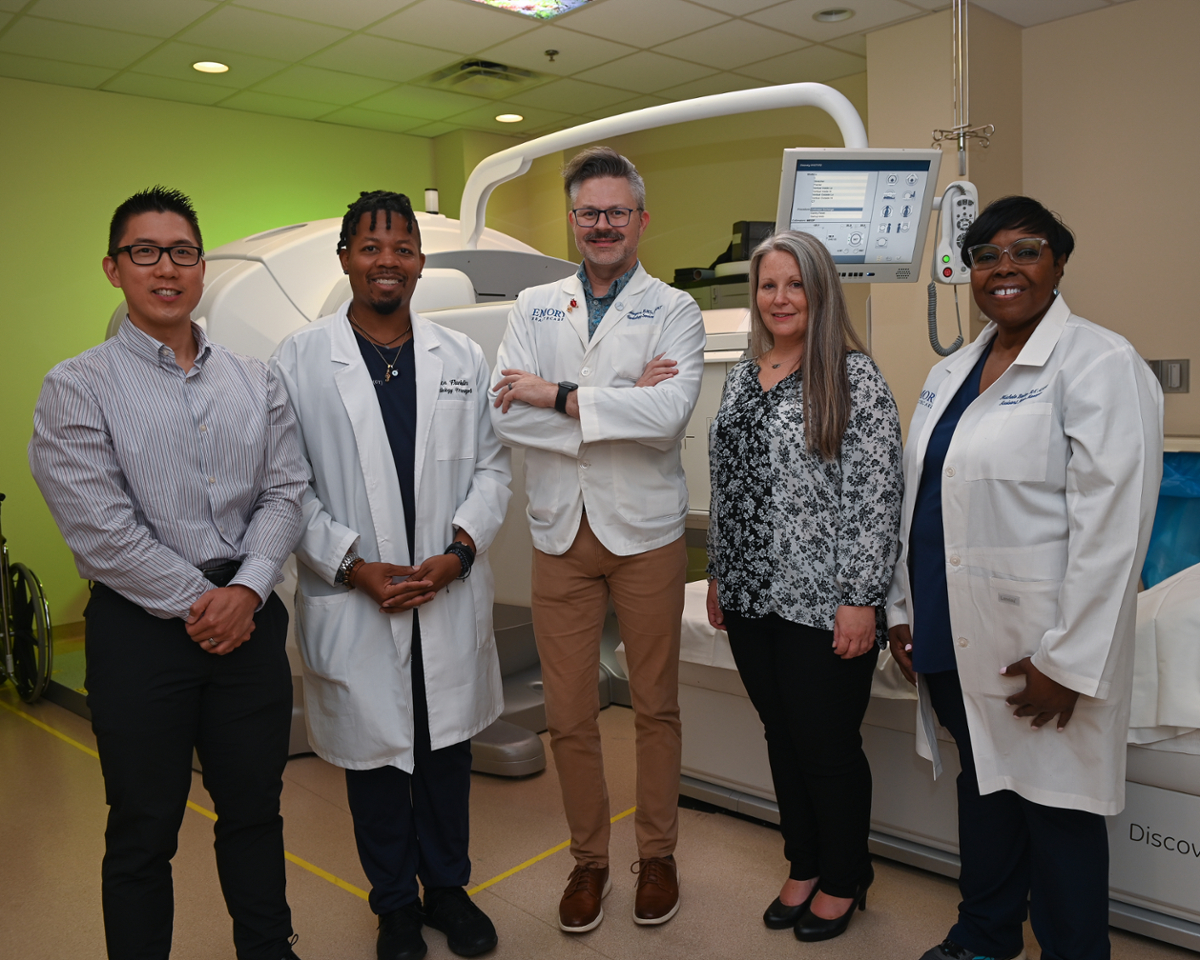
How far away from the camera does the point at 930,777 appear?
7.58ft

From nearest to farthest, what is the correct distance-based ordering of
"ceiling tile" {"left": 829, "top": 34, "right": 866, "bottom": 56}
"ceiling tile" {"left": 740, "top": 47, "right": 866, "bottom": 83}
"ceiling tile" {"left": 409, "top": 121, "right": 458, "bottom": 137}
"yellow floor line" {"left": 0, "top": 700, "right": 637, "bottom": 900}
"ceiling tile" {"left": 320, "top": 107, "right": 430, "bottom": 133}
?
"yellow floor line" {"left": 0, "top": 700, "right": 637, "bottom": 900}
"ceiling tile" {"left": 829, "top": 34, "right": 866, "bottom": 56}
"ceiling tile" {"left": 740, "top": 47, "right": 866, "bottom": 83}
"ceiling tile" {"left": 320, "top": 107, "right": 430, "bottom": 133}
"ceiling tile" {"left": 409, "top": 121, "right": 458, "bottom": 137}

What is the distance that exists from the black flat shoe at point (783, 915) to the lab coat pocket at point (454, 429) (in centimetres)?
122

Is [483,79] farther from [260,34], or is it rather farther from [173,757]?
[173,757]

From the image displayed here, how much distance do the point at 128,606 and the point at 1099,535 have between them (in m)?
1.66

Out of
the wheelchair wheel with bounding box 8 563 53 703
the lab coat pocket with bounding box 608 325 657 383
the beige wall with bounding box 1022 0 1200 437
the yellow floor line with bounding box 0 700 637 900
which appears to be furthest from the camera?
the beige wall with bounding box 1022 0 1200 437

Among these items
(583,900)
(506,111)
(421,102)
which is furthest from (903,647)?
(506,111)

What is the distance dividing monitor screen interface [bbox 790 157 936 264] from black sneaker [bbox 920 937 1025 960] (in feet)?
5.37

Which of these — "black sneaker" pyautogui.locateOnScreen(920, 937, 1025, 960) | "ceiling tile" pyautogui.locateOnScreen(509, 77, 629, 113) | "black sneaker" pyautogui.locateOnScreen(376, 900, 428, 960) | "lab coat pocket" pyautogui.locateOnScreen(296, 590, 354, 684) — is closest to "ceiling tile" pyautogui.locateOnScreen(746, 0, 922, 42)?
"ceiling tile" pyautogui.locateOnScreen(509, 77, 629, 113)

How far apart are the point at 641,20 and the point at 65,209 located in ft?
10.5

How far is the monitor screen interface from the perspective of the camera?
2.54 meters

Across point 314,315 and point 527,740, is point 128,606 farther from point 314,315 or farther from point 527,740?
point 314,315

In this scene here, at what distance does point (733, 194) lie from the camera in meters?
6.15

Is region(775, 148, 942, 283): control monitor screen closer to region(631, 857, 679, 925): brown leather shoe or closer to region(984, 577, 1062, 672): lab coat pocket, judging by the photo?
region(984, 577, 1062, 672): lab coat pocket

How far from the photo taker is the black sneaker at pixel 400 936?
2086mm
